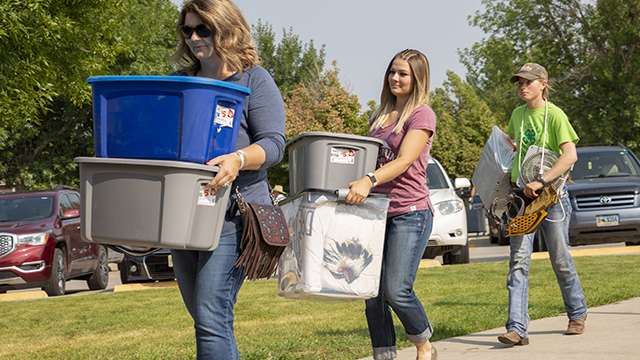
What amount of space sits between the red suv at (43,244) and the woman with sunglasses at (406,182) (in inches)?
451

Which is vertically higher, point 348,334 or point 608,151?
point 608,151

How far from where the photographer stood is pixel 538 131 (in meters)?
8.16

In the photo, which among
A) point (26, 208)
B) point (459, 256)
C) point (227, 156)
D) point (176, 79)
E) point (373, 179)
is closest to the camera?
point (176, 79)

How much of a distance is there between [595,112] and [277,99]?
1544 inches

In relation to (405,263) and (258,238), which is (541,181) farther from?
(258,238)

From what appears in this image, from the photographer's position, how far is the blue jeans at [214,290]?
4.73 m

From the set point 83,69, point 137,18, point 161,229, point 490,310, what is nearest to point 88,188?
point 161,229

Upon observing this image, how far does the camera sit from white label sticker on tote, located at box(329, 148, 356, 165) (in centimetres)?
609

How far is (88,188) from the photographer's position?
4.78m

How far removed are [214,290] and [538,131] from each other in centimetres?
394

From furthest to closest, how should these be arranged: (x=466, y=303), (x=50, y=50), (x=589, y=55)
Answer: (x=589, y=55), (x=50, y=50), (x=466, y=303)

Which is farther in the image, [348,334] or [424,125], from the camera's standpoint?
[348,334]

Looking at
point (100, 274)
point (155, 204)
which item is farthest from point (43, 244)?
point (155, 204)

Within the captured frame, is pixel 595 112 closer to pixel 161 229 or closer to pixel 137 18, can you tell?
pixel 137 18
